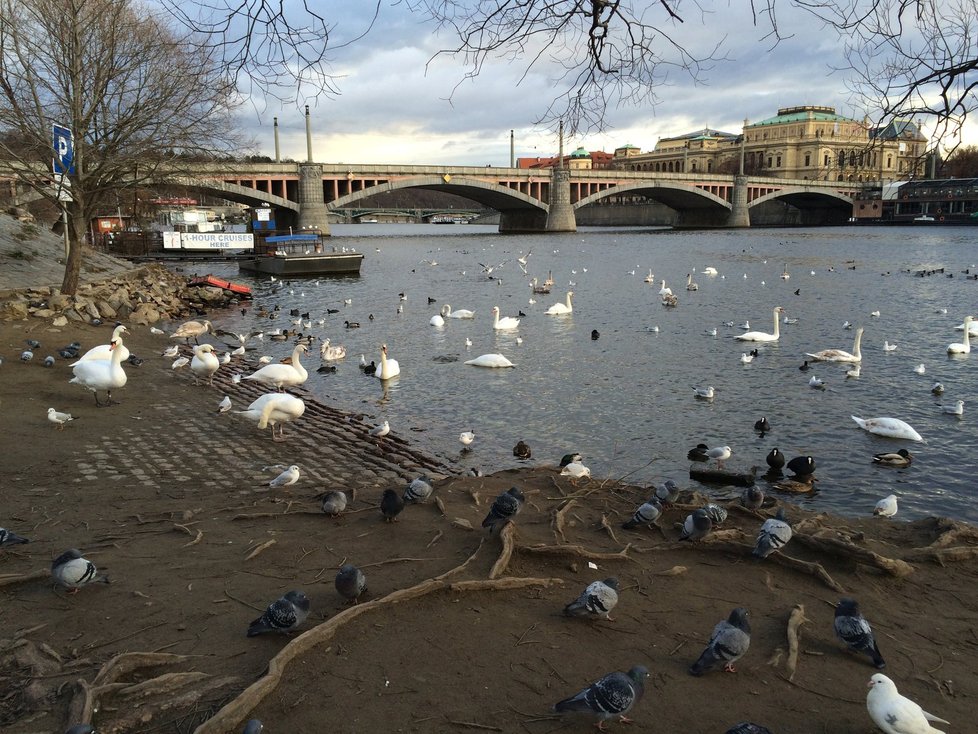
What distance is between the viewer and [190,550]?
617 cm

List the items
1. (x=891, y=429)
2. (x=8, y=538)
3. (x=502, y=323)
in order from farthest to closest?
(x=502, y=323) → (x=891, y=429) → (x=8, y=538)

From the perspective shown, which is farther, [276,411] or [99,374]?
[99,374]

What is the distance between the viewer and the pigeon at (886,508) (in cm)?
863

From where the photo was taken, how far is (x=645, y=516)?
7.10 m

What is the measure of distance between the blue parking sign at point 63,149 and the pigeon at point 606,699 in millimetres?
16923

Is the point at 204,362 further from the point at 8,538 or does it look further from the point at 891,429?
the point at 891,429

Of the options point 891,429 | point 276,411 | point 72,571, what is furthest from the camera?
point 891,429

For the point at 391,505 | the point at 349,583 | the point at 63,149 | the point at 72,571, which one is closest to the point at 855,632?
the point at 349,583

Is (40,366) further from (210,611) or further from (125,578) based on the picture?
(210,611)

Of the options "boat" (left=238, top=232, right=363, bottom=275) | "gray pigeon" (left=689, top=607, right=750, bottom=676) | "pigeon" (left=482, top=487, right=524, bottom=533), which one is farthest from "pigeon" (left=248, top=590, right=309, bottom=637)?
"boat" (left=238, top=232, right=363, bottom=275)

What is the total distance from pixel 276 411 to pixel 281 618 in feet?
22.5

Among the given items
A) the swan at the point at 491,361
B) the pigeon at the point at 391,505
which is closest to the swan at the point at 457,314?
the swan at the point at 491,361

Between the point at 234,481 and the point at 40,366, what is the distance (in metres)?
7.67

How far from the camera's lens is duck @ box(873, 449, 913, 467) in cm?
1065
